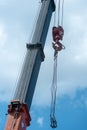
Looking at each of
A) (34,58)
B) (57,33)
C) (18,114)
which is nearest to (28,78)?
(34,58)

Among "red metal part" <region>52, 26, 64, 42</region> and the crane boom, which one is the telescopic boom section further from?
"red metal part" <region>52, 26, 64, 42</region>

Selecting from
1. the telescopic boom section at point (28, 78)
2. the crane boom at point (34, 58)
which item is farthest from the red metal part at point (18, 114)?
the crane boom at point (34, 58)

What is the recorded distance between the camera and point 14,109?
14.6m

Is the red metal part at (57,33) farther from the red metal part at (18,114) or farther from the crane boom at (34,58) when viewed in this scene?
the red metal part at (18,114)

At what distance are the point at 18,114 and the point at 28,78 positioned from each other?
1.81 meters

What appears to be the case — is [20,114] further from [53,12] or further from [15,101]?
[53,12]

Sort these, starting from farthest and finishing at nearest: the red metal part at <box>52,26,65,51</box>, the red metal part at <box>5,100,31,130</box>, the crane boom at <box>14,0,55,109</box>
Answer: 1. the red metal part at <box>52,26,65,51</box>
2. the crane boom at <box>14,0,55,109</box>
3. the red metal part at <box>5,100,31,130</box>

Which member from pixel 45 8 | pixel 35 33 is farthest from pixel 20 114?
pixel 45 8

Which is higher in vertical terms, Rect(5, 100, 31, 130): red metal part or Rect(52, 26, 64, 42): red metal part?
Rect(52, 26, 64, 42): red metal part

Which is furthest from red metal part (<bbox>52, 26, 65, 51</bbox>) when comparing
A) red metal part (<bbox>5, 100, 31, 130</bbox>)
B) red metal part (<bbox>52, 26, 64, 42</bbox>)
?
red metal part (<bbox>5, 100, 31, 130</bbox>)

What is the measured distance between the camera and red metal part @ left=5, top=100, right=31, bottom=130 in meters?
14.1

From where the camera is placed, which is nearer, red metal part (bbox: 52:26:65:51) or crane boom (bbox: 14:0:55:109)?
crane boom (bbox: 14:0:55:109)

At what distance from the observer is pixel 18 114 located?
14.4 metres

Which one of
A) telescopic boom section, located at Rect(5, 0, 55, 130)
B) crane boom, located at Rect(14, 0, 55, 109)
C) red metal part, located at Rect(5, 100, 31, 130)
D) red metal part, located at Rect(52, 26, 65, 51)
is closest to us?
red metal part, located at Rect(5, 100, 31, 130)
